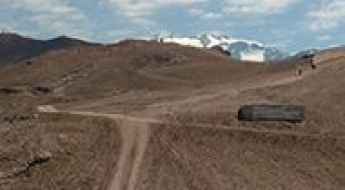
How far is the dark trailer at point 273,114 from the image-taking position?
2188 inches

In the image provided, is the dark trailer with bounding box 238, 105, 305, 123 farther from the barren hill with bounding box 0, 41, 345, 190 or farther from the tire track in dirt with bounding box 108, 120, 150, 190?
the tire track in dirt with bounding box 108, 120, 150, 190

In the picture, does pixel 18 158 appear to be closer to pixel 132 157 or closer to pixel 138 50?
pixel 132 157

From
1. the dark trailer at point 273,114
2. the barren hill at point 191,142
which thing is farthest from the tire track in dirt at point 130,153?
the dark trailer at point 273,114

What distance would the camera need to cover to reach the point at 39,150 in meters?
47.9

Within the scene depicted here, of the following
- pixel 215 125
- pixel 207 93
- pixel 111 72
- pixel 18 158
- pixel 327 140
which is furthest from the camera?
pixel 111 72

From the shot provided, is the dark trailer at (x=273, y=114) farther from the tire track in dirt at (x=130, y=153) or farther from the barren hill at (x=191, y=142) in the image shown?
the tire track in dirt at (x=130, y=153)

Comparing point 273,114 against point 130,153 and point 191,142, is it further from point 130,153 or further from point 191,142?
point 130,153

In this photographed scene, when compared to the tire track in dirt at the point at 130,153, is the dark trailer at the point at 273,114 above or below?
above

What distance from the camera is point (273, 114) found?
55.8 meters

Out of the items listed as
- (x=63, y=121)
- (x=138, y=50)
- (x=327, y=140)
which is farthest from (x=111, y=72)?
(x=327, y=140)

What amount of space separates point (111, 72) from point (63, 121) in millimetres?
94097

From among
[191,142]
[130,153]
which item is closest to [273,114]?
[191,142]

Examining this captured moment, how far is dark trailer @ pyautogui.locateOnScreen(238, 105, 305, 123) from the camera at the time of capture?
55.6 m

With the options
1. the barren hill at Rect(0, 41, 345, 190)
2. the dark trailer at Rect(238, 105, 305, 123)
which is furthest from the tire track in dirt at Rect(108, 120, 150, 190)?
the dark trailer at Rect(238, 105, 305, 123)
